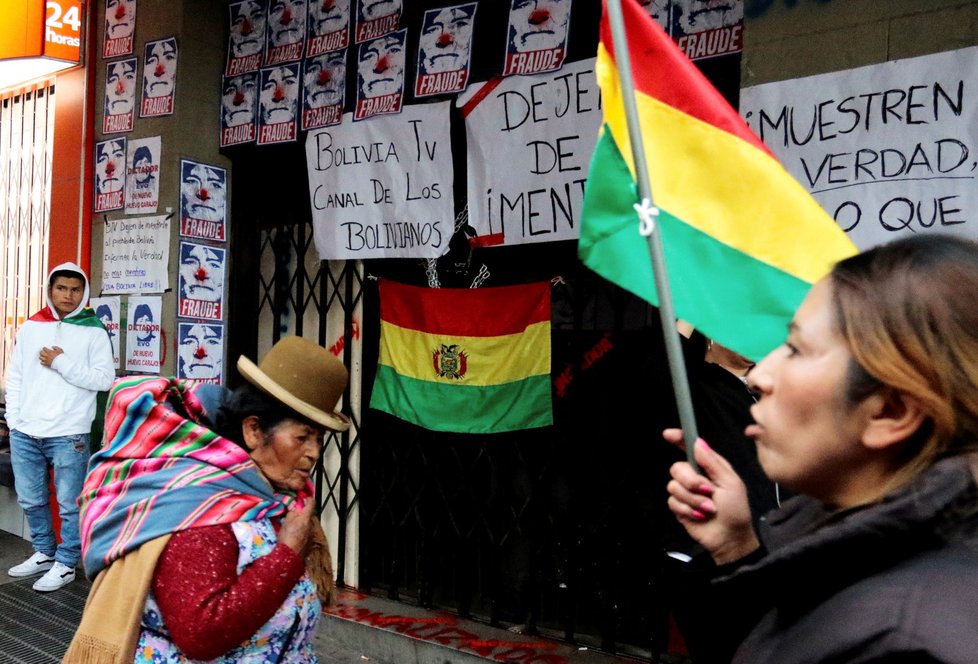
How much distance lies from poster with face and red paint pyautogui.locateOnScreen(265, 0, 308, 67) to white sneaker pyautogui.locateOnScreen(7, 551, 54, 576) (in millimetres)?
4130

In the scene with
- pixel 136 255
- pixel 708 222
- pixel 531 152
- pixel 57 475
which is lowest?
pixel 57 475

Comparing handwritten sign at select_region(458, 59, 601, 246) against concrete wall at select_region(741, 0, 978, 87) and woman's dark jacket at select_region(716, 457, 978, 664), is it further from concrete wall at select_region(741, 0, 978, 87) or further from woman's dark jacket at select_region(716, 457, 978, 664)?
woman's dark jacket at select_region(716, 457, 978, 664)

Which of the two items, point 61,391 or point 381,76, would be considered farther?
point 61,391

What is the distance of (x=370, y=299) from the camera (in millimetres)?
5316

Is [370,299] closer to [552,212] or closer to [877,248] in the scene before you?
[552,212]

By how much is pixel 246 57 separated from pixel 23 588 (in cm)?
419

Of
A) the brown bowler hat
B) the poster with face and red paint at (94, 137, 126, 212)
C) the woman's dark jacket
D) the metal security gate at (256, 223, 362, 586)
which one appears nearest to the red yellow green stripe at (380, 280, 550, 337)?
the metal security gate at (256, 223, 362, 586)

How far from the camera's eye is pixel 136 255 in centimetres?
609

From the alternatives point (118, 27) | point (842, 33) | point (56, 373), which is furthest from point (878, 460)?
point (118, 27)

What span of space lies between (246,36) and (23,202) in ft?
10.8

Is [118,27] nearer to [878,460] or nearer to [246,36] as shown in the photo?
[246,36]

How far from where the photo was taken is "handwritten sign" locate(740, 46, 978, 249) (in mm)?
3016

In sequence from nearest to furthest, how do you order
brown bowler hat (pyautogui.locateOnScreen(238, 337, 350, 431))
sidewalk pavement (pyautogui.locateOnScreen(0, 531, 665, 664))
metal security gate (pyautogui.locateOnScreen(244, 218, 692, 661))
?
brown bowler hat (pyautogui.locateOnScreen(238, 337, 350, 431)) → metal security gate (pyautogui.locateOnScreen(244, 218, 692, 661)) → sidewalk pavement (pyautogui.locateOnScreen(0, 531, 665, 664))

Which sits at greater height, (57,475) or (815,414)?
(815,414)
